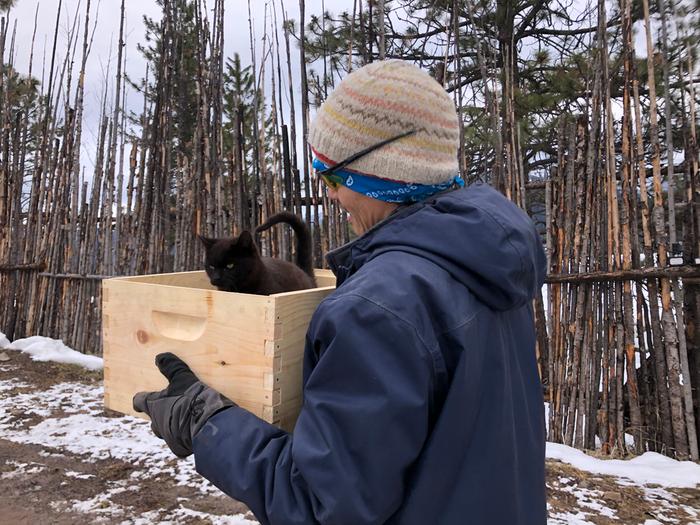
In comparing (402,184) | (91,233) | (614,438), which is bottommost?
(614,438)

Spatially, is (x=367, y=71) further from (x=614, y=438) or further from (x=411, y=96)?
(x=614, y=438)

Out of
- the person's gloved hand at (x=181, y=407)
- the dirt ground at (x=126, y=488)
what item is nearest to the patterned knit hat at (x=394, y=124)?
the person's gloved hand at (x=181, y=407)

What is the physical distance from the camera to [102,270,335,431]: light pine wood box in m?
1.08

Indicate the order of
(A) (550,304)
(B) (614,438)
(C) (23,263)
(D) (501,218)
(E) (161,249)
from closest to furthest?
1. (D) (501,218)
2. (B) (614,438)
3. (A) (550,304)
4. (E) (161,249)
5. (C) (23,263)

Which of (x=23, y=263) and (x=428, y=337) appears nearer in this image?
(x=428, y=337)

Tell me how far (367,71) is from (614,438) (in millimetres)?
3331

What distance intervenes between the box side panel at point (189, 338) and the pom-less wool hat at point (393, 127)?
1.29 feet

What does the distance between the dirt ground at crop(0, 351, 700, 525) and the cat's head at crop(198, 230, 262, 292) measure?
1203mm

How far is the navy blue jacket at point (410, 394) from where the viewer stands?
2.24 feet

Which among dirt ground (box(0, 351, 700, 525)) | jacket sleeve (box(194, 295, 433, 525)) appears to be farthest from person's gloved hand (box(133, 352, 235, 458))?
dirt ground (box(0, 351, 700, 525))

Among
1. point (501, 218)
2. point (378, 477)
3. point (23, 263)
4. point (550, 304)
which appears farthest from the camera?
point (23, 263)

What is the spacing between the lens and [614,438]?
3287mm

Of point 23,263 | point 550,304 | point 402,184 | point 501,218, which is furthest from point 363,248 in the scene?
point 23,263

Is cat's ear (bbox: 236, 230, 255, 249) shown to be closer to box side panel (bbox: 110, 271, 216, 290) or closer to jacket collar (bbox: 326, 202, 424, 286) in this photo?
box side panel (bbox: 110, 271, 216, 290)
